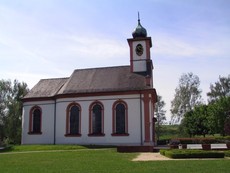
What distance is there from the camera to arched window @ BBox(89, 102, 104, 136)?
3969cm

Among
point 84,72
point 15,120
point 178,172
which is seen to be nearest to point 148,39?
point 84,72

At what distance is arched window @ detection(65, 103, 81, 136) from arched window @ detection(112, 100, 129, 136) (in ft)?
16.6

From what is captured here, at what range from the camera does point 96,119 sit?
4012 cm

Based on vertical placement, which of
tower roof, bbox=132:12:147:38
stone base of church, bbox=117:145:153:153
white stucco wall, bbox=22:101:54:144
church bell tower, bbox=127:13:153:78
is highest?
tower roof, bbox=132:12:147:38

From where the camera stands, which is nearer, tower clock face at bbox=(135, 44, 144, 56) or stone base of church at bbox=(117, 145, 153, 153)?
stone base of church at bbox=(117, 145, 153, 153)

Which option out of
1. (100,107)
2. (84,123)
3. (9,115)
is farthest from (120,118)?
(9,115)

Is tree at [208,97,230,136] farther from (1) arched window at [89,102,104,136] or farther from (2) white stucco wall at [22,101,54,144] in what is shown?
(2) white stucco wall at [22,101,54,144]

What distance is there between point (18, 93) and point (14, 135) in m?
9.31

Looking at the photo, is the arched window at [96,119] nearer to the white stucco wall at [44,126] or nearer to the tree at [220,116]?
the white stucco wall at [44,126]

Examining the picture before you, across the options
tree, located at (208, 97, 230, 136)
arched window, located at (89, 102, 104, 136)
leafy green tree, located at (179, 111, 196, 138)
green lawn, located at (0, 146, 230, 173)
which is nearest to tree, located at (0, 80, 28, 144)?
arched window, located at (89, 102, 104, 136)

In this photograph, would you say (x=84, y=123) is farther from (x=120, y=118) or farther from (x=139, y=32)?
(x=139, y=32)

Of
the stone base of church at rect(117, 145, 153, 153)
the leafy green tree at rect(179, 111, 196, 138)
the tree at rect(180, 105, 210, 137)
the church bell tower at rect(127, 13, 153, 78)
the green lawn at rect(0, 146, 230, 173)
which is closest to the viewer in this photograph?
the green lawn at rect(0, 146, 230, 173)

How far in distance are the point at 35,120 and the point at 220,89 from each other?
47.1 m

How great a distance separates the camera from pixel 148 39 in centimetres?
4300
